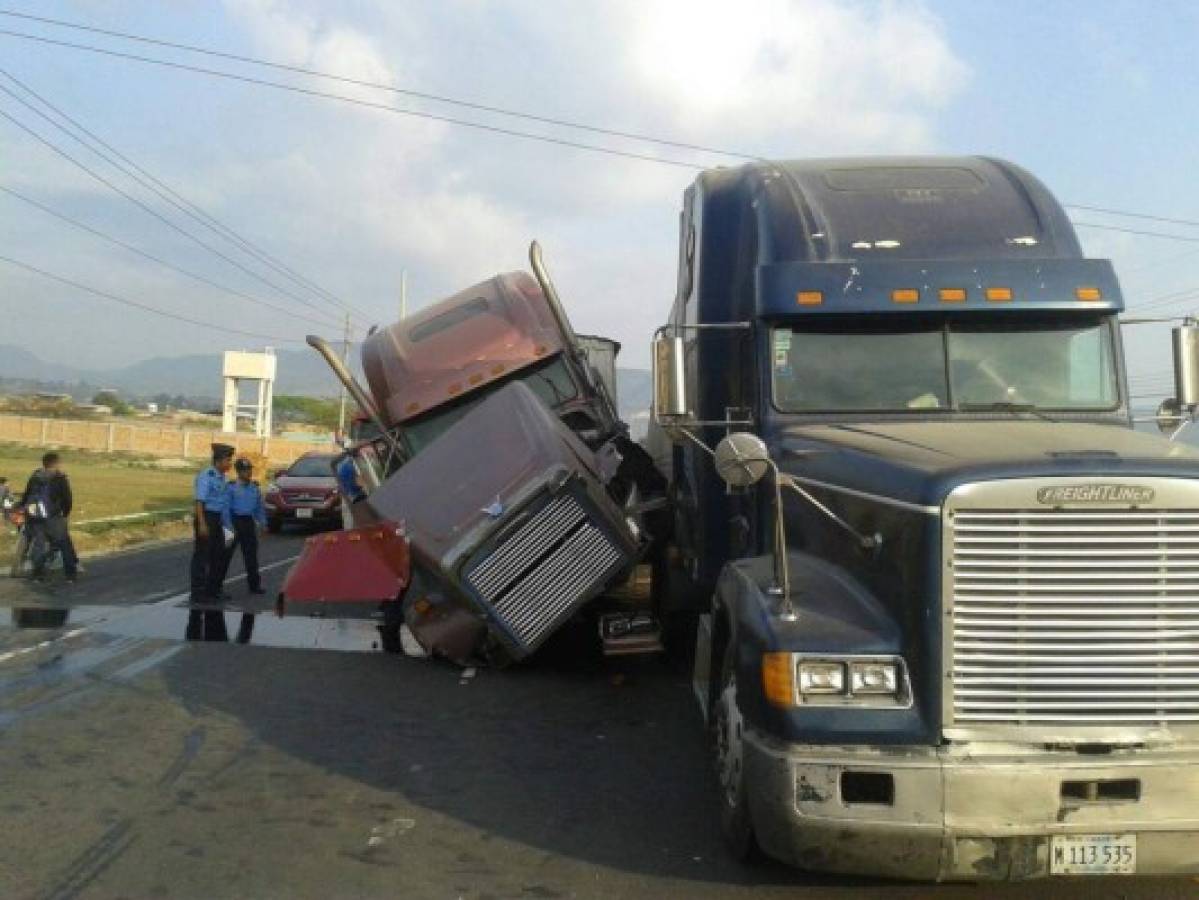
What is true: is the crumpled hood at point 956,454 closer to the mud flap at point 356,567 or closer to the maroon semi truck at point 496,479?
the maroon semi truck at point 496,479

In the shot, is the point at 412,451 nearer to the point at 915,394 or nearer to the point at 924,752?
the point at 915,394

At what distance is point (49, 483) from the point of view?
1476cm

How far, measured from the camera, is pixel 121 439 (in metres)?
62.9

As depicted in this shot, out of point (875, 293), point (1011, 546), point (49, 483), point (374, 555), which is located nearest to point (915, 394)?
point (875, 293)

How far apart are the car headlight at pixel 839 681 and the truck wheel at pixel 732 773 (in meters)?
0.45

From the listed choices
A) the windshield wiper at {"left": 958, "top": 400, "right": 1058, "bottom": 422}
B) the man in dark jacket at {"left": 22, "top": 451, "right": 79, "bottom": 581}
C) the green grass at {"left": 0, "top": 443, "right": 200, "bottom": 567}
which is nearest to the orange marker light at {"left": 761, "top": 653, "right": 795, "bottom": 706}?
the windshield wiper at {"left": 958, "top": 400, "right": 1058, "bottom": 422}

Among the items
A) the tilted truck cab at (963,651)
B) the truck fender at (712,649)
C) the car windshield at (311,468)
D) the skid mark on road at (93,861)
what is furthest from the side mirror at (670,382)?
the car windshield at (311,468)

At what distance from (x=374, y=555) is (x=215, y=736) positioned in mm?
1892

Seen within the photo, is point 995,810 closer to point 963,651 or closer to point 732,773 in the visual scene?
point 963,651

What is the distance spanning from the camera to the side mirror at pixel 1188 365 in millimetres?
6191

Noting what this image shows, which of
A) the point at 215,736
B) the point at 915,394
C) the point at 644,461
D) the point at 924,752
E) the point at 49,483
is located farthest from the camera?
the point at 49,483

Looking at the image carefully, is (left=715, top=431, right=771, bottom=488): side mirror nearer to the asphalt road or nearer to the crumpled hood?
the crumpled hood

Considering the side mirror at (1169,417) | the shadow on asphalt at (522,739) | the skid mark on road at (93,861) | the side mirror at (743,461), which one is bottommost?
the skid mark on road at (93,861)

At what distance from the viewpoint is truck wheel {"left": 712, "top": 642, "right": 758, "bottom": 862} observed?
4.80 meters
